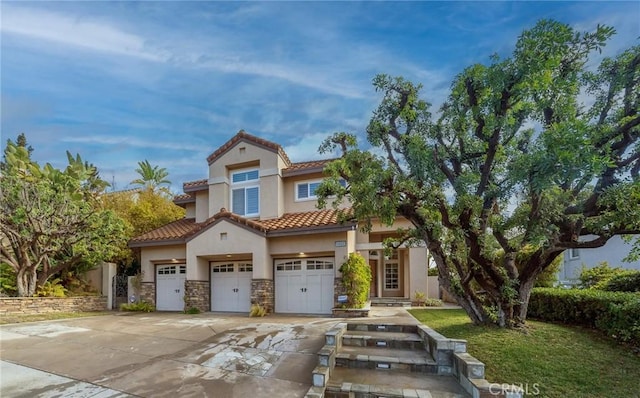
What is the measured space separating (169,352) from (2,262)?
13.0 meters

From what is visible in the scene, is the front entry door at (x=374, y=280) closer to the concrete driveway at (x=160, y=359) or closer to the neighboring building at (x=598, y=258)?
the concrete driveway at (x=160, y=359)

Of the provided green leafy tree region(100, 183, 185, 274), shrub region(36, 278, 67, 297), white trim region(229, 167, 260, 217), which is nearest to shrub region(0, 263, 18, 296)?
shrub region(36, 278, 67, 297)

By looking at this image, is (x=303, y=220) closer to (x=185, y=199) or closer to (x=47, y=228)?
(x=185, y=199)

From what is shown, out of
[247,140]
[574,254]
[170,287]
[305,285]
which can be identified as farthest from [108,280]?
[574,254]

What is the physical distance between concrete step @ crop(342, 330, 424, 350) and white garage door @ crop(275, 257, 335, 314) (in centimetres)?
571

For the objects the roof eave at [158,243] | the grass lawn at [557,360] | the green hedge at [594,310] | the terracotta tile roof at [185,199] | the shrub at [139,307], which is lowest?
the shrub at [139,307]

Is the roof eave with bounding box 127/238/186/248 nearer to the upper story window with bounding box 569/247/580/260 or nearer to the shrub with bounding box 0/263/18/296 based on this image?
the shrub with bounding box 0/263/18/296

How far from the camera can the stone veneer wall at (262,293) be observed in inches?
544

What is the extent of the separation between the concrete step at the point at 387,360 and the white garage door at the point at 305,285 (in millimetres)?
6488

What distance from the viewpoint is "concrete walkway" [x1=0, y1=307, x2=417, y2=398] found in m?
5.93

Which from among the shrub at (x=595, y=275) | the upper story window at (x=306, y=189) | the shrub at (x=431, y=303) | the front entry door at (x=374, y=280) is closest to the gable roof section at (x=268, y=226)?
the upper story window at (x=306, y=189)

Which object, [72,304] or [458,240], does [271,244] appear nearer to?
[458,240]

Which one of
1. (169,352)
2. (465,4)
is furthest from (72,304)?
(465,4)

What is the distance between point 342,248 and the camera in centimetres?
1337
